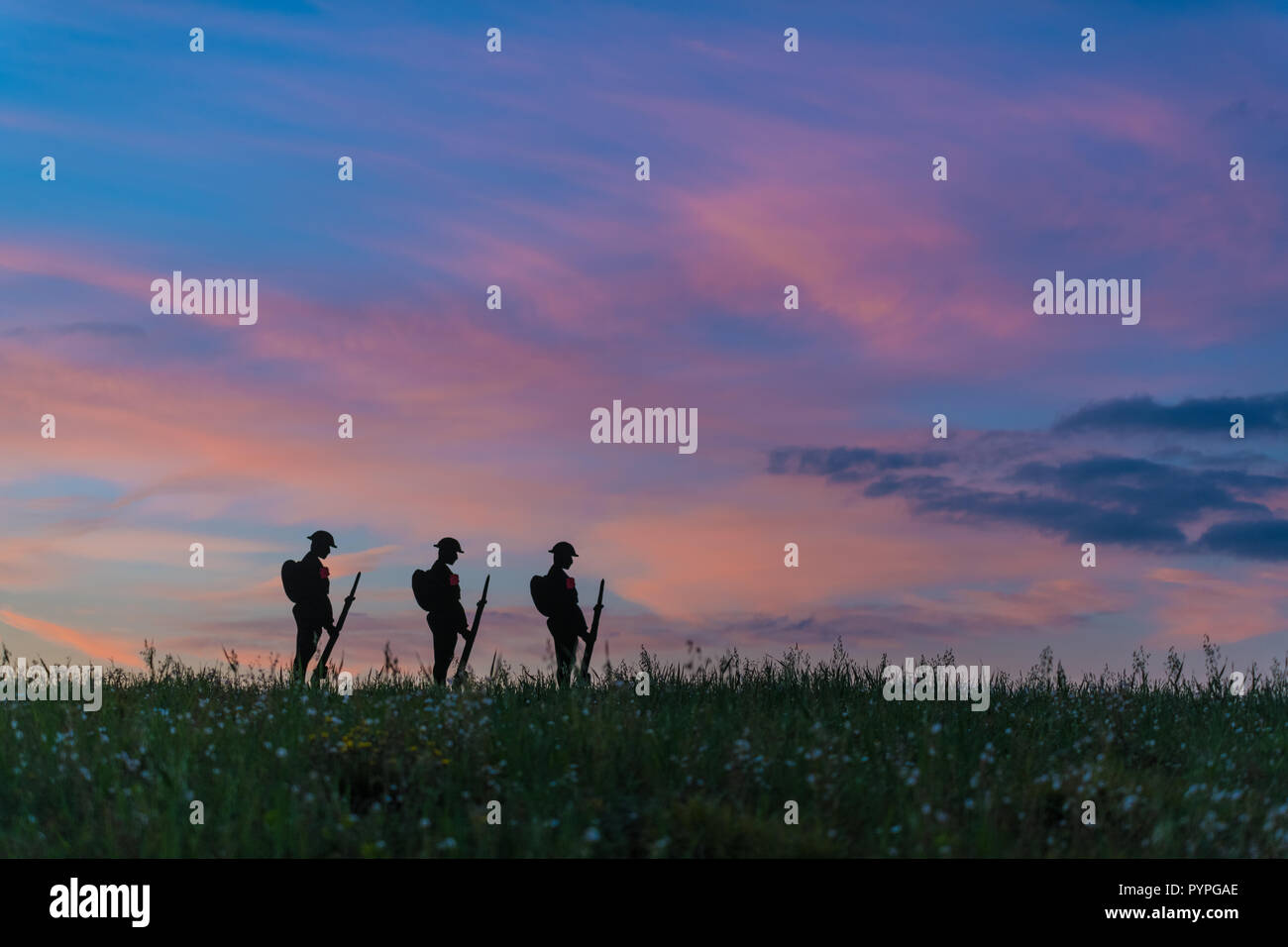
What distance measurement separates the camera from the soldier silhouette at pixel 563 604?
16547 mm

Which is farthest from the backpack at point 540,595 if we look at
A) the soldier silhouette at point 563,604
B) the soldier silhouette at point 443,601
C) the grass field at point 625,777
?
the grass field at point 625,777

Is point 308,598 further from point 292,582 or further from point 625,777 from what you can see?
point 625,777

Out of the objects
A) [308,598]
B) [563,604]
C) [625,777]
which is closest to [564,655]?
[563,604]

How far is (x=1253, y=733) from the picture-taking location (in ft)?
42.1

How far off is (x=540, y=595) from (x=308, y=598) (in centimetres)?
392

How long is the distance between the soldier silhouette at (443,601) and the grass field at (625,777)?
3.54 metres

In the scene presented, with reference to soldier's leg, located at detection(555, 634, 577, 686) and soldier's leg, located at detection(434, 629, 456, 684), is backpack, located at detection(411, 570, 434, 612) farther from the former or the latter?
soldier's leg, located at detection(555, 634, 577, 686)

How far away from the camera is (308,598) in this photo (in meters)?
17.5

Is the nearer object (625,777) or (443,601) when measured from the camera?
(625,777)

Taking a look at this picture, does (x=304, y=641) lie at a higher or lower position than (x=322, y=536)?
lower

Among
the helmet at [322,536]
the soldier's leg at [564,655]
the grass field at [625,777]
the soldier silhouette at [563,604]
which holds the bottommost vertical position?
the grass field at [625,777]

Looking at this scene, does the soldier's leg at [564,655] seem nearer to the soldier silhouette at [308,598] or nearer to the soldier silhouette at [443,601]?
the soldier silhouette at [443,601]
